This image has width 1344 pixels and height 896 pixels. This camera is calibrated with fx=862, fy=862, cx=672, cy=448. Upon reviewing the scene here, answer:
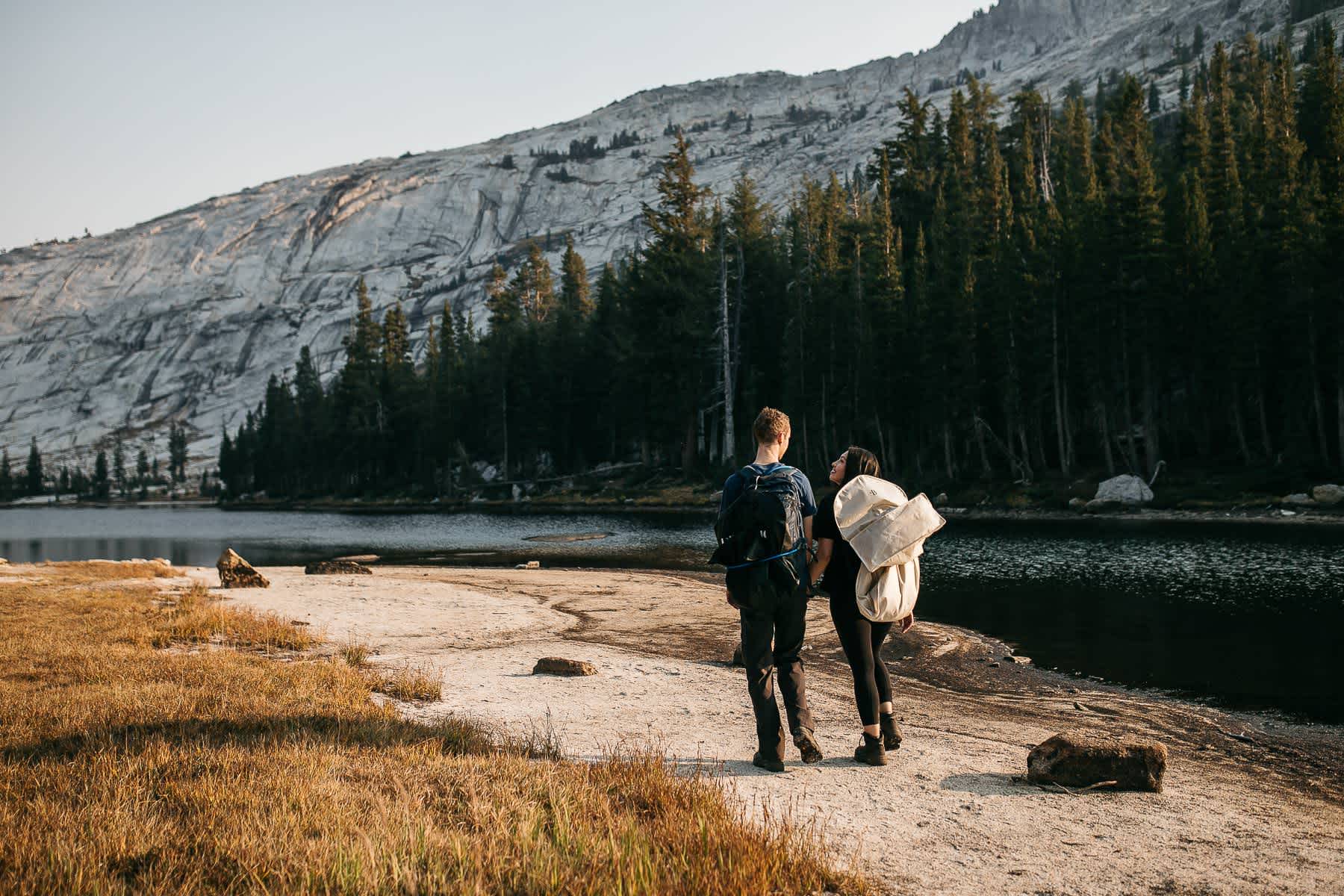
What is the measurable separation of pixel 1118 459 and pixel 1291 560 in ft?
92.7

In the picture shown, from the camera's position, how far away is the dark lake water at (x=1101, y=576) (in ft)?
43.1

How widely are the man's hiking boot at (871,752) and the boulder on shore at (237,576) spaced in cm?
1906

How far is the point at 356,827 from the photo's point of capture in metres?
4.67

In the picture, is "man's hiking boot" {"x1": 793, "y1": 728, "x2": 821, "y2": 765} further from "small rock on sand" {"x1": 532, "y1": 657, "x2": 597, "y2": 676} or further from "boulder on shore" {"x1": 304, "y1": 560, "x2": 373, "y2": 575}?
"boulder on shore" {"x1": 304, "y1": 560, "x2": 373, "y2": 575}

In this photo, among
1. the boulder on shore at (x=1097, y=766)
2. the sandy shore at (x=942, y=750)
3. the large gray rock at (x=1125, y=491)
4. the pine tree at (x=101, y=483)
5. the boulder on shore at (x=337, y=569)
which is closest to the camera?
the sandy shore at (x=942, y=750)

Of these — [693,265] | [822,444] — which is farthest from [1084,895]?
[693,265]

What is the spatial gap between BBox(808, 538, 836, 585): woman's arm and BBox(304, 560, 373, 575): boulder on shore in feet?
73.0

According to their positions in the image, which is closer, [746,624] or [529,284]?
[746,624]

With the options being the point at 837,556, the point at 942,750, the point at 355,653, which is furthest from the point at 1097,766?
the point at 355,653

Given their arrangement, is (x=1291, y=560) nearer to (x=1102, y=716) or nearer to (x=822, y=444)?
(x=1102, y=716)

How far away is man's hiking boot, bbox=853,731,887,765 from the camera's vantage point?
7.29m

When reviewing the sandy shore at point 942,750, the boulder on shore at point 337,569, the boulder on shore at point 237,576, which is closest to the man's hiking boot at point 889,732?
the sandy shore at point 942,750

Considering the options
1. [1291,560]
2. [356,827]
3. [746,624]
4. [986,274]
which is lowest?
[1291,560]

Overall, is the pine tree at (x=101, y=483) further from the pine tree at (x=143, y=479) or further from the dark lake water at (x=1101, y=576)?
the dark lake water at (x=1101, y=576)
